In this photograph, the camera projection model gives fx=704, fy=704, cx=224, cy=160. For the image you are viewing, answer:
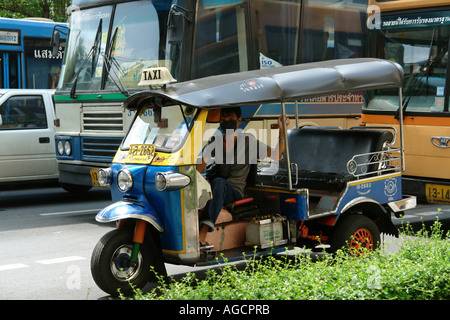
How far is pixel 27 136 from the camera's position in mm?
12273

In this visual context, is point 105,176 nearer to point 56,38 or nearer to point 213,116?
point 213,116

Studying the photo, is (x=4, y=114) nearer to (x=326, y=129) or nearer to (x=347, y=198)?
(x=326, y=129)

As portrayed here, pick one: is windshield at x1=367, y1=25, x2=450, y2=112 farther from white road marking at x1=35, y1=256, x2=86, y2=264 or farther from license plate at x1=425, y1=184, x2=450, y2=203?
white road marking at x1=35, y1=256, x2=86, y2=264

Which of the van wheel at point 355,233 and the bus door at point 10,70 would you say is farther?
the bus door at point 10,70

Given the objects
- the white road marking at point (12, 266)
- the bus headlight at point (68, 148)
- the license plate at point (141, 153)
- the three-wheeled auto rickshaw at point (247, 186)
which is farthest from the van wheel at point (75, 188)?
the license plate at point (141, 153)

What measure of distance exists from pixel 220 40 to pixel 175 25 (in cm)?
95

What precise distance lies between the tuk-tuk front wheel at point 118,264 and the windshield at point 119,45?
13.8 feet

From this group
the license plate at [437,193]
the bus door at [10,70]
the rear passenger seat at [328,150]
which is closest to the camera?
the rear passenger seat at [328,150]

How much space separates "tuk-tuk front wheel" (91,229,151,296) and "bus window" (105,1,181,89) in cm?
418

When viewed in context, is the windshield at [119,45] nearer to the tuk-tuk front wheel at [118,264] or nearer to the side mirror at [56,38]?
the side mirror at [56,38]

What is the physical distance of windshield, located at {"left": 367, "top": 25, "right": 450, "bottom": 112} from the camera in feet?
30.4

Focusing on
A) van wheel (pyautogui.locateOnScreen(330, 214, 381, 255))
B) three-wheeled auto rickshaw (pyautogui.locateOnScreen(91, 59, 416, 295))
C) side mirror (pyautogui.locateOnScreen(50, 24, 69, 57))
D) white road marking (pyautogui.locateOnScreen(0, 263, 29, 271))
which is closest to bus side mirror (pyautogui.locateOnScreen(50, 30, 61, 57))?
side mirror (pyautogui.locateOnScreen(50, 24, 69, 57))

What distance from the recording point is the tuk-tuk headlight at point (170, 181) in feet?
19.8
